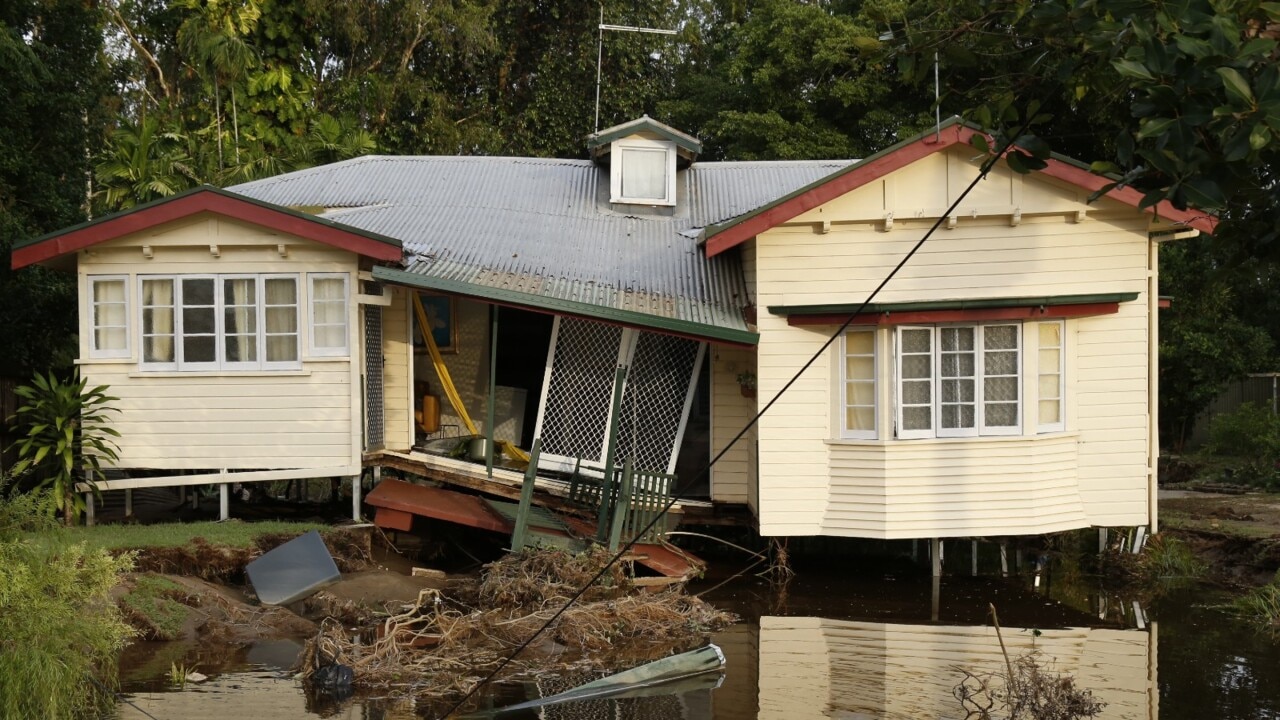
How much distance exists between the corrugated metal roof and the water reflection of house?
4.7 inches

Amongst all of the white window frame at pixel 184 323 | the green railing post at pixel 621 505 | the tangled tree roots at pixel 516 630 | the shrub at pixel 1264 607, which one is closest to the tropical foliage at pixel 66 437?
the white window frame at pixel 184 323

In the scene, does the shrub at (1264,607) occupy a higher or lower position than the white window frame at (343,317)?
lower

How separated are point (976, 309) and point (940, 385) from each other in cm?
104

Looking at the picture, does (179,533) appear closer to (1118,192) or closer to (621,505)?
(621,505)

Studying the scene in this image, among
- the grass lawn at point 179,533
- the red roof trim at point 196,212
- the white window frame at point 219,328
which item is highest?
the red roof trim at point 196,212

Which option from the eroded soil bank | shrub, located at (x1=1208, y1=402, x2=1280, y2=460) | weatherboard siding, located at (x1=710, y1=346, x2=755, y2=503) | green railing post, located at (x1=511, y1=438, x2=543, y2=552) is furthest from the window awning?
shrub, located at (x1=1208, y1=402, x2=1280, y2=460)

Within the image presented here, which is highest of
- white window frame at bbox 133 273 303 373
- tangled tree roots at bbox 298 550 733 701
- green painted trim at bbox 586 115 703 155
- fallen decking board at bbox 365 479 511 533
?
green painted trim at bbox 586 115 703 155

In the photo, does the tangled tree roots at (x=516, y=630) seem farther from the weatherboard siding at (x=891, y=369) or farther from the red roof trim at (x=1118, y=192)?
the red roof trim at (x=1118, y=192)

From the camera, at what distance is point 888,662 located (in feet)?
38.8

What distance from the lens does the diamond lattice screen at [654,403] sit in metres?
16.6

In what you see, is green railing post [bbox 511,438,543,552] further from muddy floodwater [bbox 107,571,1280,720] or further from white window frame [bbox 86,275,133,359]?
white window frame [bbox 86,275,133,359]

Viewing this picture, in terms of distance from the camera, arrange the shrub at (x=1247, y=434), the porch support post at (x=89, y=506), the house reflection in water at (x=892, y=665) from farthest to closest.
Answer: the shrub at (x=1247, y=434)
the porch support post at (x=89, y=506)
the house reflection in water at (x=892, y=665)

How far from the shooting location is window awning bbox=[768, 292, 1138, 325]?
14648 millimetres

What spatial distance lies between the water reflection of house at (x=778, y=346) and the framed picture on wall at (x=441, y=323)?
29.5 inches
